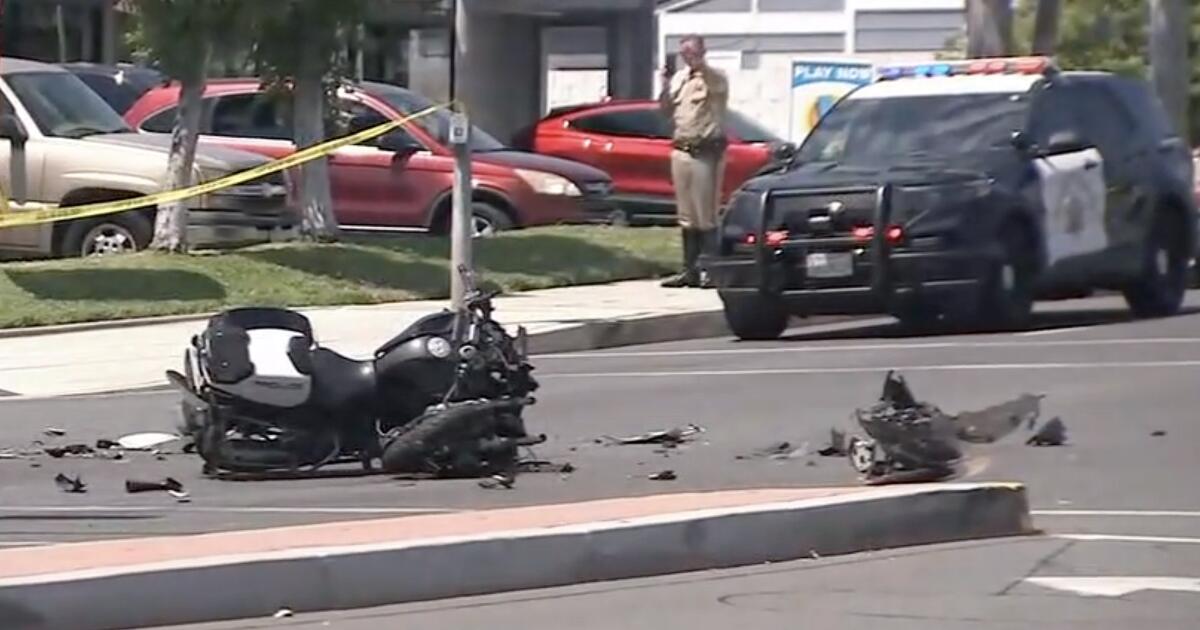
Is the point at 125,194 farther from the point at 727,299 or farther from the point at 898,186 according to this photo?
the point at 898,186

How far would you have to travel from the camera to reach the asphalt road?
10.9 meters

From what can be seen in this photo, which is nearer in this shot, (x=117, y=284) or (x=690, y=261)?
(x=117, y=284)

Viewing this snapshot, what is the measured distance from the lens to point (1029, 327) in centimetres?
1839

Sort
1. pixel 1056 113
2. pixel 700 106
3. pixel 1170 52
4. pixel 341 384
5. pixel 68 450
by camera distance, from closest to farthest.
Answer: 1. pixel 341 384
2. pixel 68 450
3. pixel 1056 113
4. pixel 700 106
5. pixel 1170 52

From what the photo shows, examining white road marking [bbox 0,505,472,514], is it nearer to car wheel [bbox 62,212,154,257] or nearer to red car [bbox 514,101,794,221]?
car wheel [bbox 62,212,154,257]

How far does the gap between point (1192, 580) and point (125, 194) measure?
1403 centimetres

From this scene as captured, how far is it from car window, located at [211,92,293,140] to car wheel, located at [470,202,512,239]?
223cm

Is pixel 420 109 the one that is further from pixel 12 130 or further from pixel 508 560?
pixel 508 560

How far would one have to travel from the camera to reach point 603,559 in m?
9.08

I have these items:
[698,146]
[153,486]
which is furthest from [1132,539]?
[698,146]

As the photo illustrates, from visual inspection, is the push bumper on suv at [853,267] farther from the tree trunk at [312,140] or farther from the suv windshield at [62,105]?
the suv windshield at [62,105]

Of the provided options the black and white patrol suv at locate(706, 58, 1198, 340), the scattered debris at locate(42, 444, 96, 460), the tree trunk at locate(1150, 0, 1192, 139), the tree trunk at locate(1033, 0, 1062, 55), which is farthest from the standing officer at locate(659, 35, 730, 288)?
the tree trunk at locate(1150, 0, 1192, 139)

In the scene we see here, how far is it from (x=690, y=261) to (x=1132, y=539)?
459 inches

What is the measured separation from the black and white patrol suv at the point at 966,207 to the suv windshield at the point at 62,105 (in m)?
6.68
